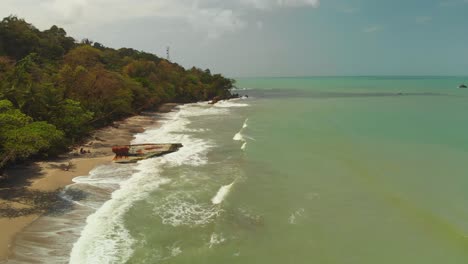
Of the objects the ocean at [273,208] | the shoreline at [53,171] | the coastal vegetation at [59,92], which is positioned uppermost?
the coastal vegetation at [59,92]

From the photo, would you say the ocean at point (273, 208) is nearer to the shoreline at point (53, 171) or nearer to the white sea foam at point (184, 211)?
the white sea foam at point (184, 211)

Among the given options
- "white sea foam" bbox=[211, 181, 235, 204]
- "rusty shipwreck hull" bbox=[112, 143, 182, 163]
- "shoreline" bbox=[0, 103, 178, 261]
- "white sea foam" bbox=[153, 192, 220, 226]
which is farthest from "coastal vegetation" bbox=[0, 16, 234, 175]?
"white sea foam" bbox=[211, 181, 235, 204]

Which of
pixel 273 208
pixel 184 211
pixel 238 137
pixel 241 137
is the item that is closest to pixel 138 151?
pixel 238 137

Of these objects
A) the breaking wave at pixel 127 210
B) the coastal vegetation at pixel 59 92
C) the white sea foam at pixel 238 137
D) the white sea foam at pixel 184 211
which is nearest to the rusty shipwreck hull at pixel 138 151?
the breaking wave at pixel 127 210

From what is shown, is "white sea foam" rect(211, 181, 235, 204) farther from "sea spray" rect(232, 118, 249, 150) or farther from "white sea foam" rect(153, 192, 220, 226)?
"sea spray" rect(232, 118, 249, 150)

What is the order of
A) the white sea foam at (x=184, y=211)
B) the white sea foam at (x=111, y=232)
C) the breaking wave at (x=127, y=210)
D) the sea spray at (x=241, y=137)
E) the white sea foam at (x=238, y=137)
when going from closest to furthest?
1. the white sea foam at (x=111, y=232)
2. the breaking wave at (x=127, y=210)
3. the white sea foam at (x=184, y=211)
4. the sea spray at (x=241, y=137)
5. the white sea foam at (x=238, y=137)

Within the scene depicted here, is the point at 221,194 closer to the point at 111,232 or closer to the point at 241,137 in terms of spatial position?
the point at 111,232

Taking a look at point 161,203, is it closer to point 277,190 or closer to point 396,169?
point 277,190
